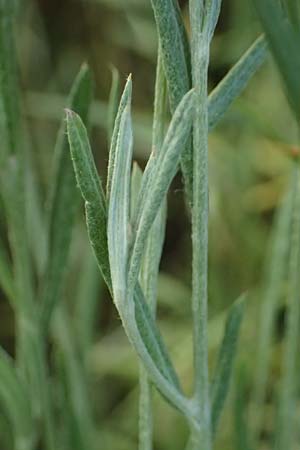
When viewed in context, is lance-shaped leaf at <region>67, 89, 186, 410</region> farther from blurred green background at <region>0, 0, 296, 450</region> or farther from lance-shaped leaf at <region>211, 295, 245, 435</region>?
blurred green background at <region>0, 0, 296, 450</region>

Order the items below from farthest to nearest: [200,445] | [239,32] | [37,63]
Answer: [37,63], [239,32], [200,445]

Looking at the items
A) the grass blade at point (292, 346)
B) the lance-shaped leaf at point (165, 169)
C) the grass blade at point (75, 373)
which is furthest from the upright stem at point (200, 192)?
the grass blade at point (75, 373)

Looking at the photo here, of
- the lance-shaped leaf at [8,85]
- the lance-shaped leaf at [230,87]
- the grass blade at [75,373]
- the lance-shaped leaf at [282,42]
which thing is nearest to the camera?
the lance-shaped leaf at [282,42]

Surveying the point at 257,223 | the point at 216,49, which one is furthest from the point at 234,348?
the point at 216,49

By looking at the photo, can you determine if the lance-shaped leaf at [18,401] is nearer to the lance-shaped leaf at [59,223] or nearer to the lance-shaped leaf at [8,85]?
the lance-shaped leaf at [59,223]

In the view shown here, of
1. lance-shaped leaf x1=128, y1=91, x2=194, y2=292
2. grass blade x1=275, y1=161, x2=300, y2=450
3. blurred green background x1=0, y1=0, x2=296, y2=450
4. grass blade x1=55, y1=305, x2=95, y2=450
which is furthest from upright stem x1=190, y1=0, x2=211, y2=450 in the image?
blurred green background x1=0, y1=0, x2=296, y2=450

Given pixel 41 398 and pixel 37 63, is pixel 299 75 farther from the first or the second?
pixel 37 63

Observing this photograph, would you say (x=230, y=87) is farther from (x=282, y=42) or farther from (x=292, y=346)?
(x=292, y=346)
